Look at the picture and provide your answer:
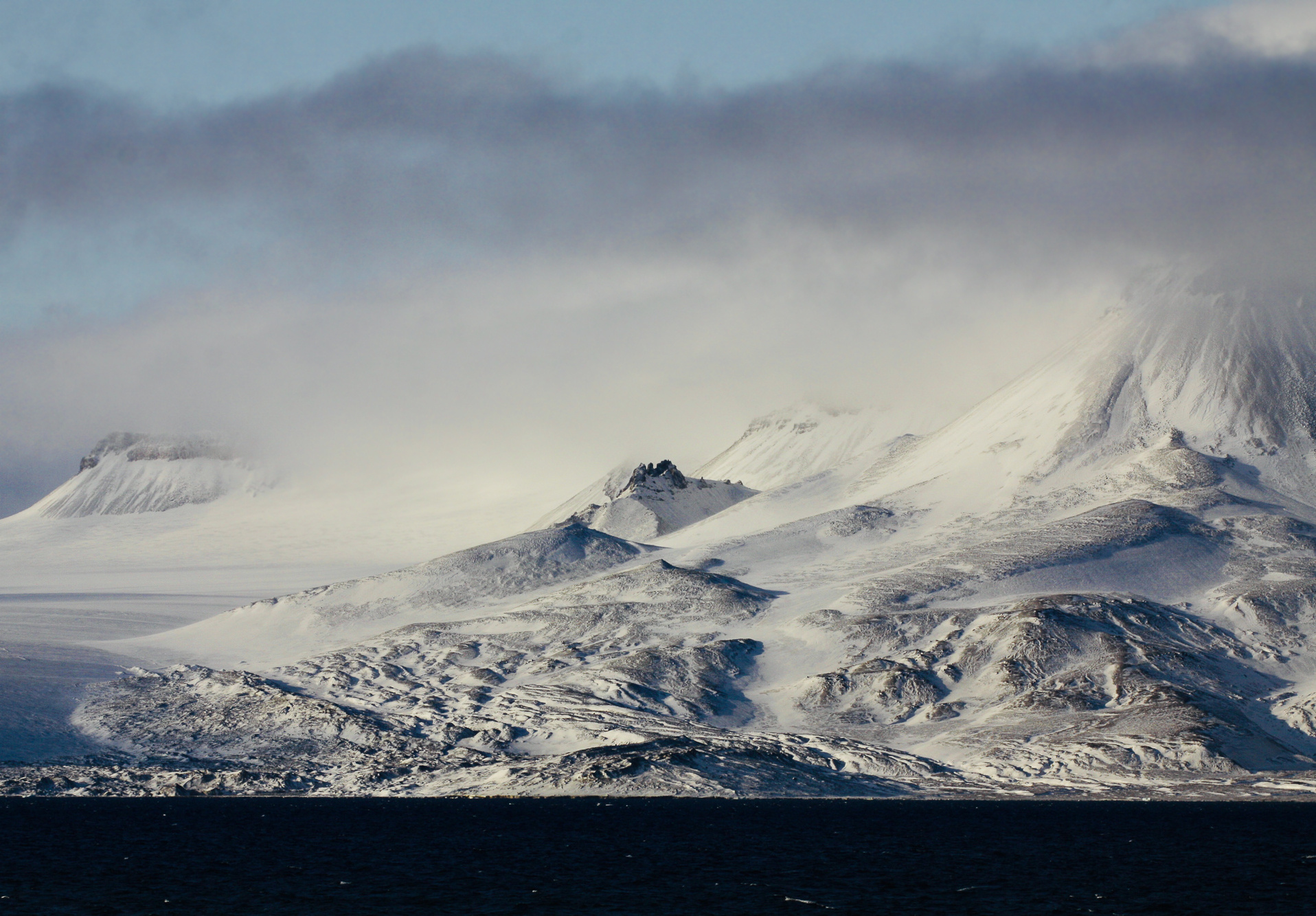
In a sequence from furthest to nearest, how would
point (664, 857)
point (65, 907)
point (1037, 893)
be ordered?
1. point (664, 857)
2. point (1037, 893)
3. point (65, 907)

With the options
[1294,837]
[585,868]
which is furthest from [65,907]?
[1294,837]

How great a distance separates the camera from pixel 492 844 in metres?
166

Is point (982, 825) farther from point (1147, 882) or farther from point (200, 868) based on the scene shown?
point (200, 868)

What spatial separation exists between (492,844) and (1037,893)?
6752cm

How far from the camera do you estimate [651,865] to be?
Answer: 145500 millimetres

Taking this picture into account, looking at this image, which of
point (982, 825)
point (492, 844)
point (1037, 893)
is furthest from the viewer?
point (982, 825)

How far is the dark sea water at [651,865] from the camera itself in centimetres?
11788

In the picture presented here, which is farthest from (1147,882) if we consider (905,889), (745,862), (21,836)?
(21,836)

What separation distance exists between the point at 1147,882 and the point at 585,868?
181 feet

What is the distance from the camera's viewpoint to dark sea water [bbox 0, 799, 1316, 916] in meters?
118

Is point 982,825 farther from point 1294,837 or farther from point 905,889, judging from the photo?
point 905,889

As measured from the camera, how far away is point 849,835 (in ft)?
575

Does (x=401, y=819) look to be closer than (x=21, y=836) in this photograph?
No

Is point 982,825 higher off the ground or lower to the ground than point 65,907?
lower
